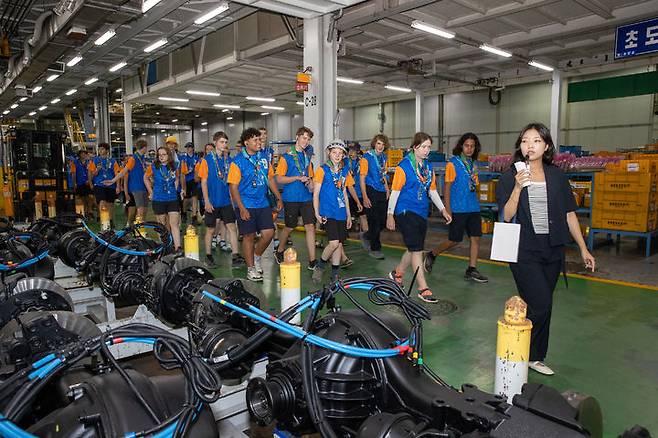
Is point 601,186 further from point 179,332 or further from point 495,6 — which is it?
point 179,332

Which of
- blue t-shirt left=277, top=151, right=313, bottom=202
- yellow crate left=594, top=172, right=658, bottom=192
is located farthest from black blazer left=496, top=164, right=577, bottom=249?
yellow crate left=594, top=172, right=658, bottom=192

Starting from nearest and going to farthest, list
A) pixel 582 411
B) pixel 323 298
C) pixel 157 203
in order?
1. pixel 582 411
2. pixel 323 298
3. pixel 157 203

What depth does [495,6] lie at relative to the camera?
376 inches

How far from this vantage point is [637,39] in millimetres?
9445

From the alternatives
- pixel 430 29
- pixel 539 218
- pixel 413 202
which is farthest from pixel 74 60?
pixel 539 218

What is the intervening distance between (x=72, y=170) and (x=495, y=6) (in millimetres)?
11204

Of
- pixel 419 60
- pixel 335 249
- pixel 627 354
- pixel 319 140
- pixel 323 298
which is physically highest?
pixel 419 60

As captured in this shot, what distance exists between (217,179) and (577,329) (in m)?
4.92

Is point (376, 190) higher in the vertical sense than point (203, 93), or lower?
lower

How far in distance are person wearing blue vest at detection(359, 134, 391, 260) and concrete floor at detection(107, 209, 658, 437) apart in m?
0.58

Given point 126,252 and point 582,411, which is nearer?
point 582,411

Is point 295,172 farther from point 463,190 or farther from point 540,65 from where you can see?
point 540,65

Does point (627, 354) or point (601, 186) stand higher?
point (601, 186)

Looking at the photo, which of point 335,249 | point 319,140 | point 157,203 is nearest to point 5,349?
point 335,249
